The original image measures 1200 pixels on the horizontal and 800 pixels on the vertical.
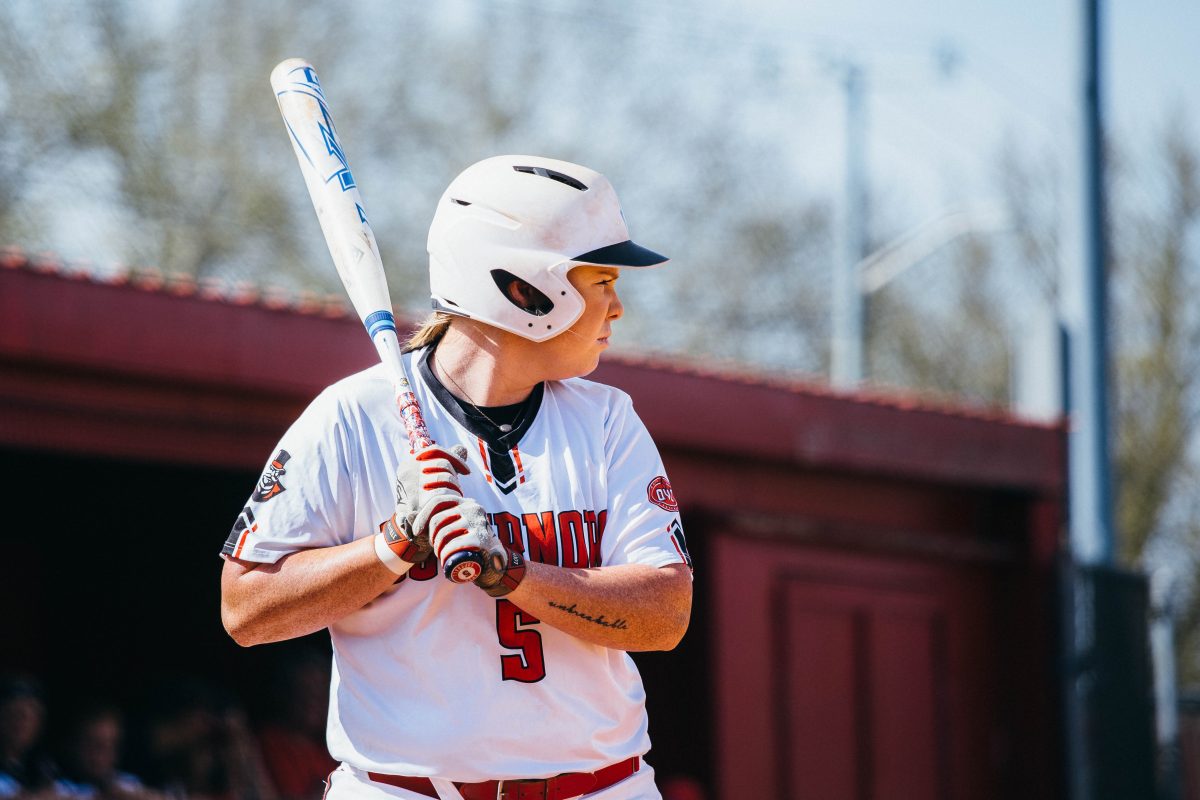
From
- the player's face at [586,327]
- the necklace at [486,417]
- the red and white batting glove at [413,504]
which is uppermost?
the player's face at [586,327]

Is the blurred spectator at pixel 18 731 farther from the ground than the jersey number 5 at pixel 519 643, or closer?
closer

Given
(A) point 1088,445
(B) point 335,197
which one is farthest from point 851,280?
(B) point 335,197

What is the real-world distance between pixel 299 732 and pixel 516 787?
18.9 ft

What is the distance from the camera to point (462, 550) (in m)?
2.43

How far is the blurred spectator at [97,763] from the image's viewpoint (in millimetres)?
7133

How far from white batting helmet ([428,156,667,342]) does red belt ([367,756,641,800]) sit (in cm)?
76

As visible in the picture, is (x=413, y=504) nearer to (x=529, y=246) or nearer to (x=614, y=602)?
(x=614, y=602)

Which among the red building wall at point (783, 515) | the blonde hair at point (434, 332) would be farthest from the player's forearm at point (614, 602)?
the red building wall at point (783, 515)

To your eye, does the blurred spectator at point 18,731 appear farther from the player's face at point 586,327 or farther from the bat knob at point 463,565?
the bat knob at point 463,565

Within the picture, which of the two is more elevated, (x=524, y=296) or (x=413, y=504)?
(x=524, y=296)

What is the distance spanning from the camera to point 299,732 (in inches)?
319

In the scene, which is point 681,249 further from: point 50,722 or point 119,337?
point 119,337

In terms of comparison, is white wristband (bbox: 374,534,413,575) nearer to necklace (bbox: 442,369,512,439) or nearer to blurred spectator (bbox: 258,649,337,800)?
necklace (bbox: 442,369,512,439)

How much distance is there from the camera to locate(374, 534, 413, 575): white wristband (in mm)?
2531
